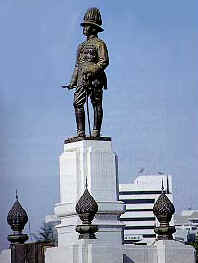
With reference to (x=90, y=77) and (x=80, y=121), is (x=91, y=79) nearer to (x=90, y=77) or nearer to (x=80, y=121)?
(x=90, y=77)

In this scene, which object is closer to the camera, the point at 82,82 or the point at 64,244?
the point at 64,244

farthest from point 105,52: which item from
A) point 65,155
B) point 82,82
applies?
point 65,155

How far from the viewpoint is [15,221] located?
73.5 ft

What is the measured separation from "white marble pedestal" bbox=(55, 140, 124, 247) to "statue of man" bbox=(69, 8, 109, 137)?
700mm

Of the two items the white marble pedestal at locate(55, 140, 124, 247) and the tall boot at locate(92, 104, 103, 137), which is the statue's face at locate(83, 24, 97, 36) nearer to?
the tall boot at locate(92, 104, 103, 137)

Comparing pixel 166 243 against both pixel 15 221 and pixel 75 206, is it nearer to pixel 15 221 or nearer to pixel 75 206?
pixel 75 206

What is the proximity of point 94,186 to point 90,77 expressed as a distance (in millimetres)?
3115

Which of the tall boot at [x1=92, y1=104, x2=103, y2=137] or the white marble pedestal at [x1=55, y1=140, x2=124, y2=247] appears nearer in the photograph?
the white marble pedestal at [x1=55, y1=140, x2=124, y2=247]

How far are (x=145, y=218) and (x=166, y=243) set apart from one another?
98252 millimetres

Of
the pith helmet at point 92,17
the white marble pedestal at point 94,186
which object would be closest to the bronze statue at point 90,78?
the pith helmet at point 92,17

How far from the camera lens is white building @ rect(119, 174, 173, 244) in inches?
4564

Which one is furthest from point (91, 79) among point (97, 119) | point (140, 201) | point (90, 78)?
point (140, 201)

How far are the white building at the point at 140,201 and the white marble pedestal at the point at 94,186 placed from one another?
91.7 metres

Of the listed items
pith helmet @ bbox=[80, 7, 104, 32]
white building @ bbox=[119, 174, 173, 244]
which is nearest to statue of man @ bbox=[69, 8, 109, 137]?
pith helmet @ bbox=[80, 7, 104, 32]
